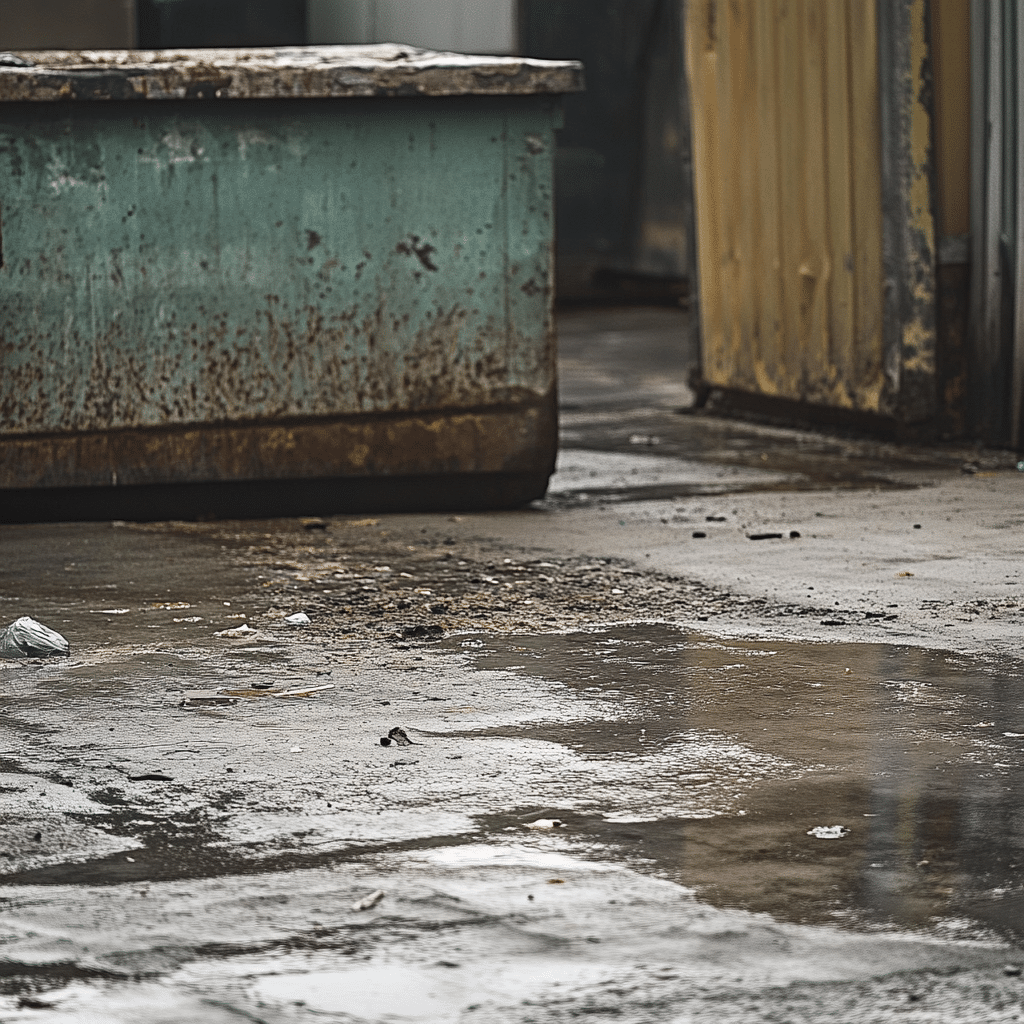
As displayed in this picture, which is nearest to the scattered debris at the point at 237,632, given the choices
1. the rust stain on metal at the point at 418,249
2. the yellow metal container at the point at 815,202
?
the rust stain on metal at the point at 418,249

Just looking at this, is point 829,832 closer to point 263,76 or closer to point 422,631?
point 422,631

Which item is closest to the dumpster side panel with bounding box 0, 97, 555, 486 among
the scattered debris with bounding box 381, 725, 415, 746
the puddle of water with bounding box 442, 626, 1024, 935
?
the puddle of water with bounding box 442, 626, 1024, 935

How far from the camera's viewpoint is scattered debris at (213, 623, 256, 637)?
3688 millimetres

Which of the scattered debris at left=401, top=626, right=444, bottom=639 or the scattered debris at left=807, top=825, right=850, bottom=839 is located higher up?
the scattered debris at left=807, top=825, right=850, bottom=839

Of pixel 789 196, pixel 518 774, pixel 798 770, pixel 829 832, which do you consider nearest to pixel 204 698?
pixel 518 774

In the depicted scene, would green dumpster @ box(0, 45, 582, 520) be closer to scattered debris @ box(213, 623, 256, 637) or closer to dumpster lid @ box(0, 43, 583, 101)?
dumpster lid @ box(0, 43, 583, 101)

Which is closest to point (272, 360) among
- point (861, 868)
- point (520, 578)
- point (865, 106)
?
point (520, 578)

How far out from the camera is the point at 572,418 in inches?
311

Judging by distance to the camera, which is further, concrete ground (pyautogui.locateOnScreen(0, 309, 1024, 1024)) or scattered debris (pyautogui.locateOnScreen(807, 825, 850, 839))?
scattered debris (pyautogui.locateOnScreen(807, 825, 850, 839))

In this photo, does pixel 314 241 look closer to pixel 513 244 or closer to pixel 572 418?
pixel 513 244

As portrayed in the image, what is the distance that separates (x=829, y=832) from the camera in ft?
7.98

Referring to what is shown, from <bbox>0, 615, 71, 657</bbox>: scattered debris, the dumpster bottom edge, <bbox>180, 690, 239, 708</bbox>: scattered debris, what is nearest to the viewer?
<bbox>180, 690, 239, 708</bbox>: scattered debris

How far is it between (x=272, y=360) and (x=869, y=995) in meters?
3.55

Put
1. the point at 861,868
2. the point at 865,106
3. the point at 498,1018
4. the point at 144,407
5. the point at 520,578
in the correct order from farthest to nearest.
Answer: the point at 865,106 → the point at 144,407 → the point at 520,578 → the point at 861,868 → the point at 498,1018
